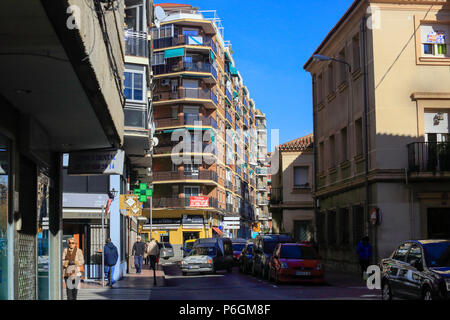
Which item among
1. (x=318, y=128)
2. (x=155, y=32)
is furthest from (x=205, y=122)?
(x=318, y=128)

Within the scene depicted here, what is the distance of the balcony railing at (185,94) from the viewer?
73.9 m

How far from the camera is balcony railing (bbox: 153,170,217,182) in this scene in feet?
239

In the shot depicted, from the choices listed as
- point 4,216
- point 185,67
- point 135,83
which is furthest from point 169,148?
point 4,216

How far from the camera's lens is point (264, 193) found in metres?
144

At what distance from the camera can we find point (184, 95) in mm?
73812

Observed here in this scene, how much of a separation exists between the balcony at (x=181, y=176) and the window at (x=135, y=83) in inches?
1795

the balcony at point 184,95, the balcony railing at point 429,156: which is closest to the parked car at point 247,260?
the balcony railing at point 429,156

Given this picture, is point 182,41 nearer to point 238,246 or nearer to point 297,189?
point 297,189

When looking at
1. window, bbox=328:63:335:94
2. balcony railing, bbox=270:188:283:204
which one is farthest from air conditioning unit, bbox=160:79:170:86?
window, bbox=328:63:335:94

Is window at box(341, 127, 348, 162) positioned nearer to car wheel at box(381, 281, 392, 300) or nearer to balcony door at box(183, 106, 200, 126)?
car wheel at box(381, 281, 392, 300)

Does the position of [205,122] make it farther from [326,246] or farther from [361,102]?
[361,102]

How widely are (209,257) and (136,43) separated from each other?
11.8 m

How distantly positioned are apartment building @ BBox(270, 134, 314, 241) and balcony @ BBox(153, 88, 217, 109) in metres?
25.0

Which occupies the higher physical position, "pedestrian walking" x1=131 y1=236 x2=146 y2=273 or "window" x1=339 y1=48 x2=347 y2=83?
"window" x1=339 y1=48 x2=347 y2=83
